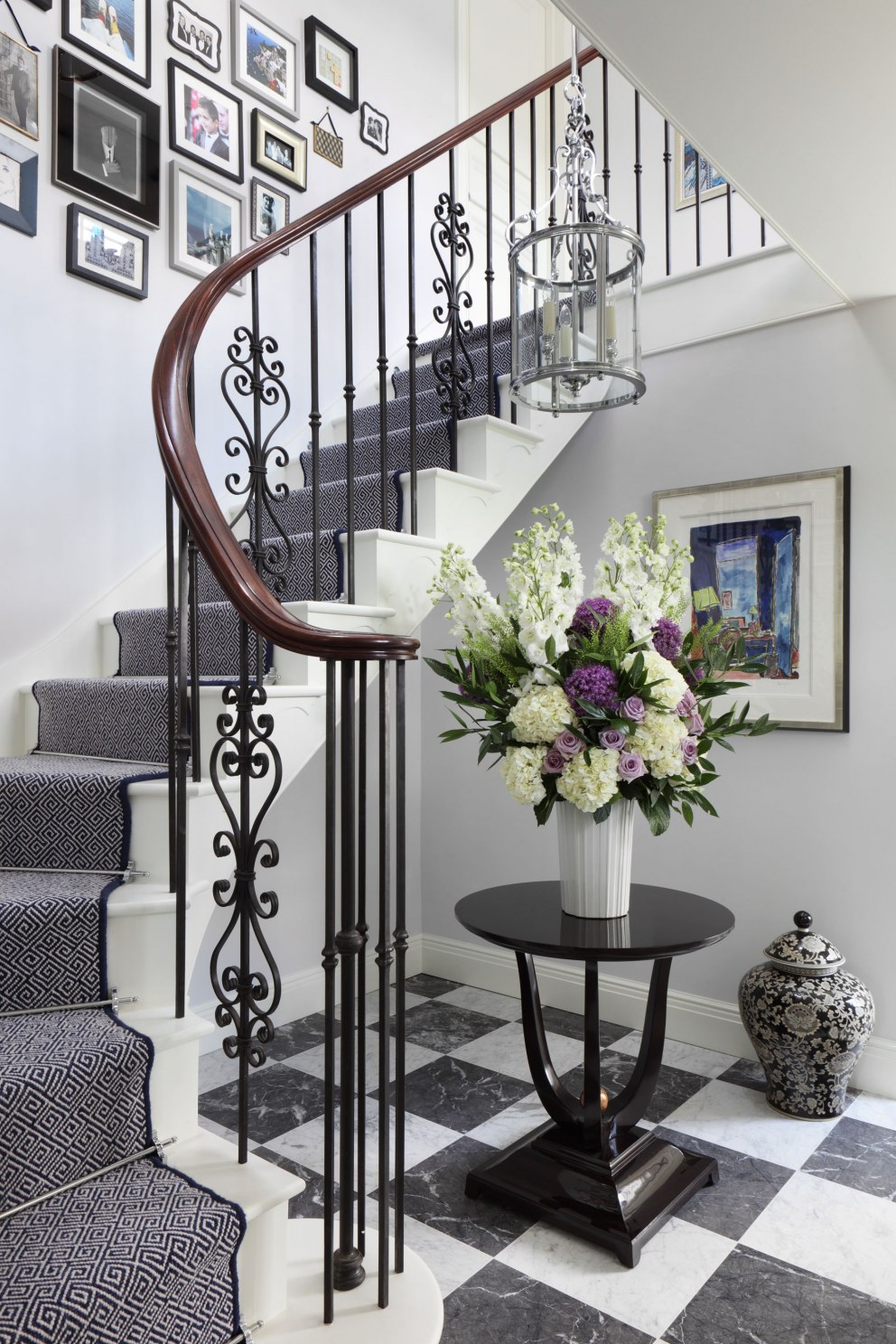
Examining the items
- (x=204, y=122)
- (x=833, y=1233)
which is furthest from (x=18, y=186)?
(x=833, y=1233)

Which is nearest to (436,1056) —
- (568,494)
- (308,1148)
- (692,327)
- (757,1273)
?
(308,1148)

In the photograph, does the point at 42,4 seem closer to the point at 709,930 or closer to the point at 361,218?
the point at 361,218

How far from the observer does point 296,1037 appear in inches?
125

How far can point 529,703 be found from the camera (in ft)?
6.44

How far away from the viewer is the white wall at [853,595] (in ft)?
9.00

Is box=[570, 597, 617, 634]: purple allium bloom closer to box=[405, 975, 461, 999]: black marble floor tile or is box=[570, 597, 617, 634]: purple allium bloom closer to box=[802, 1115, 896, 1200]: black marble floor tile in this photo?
box=[802, 1115, 896, 1200]: black marble floor tile

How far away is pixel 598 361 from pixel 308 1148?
210 centimetres

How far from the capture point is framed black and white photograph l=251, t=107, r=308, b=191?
347 cm

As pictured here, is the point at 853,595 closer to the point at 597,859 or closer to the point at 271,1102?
the point at 597,859

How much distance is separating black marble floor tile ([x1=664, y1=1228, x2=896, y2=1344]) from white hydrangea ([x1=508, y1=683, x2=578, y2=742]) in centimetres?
117

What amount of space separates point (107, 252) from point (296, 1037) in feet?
8.80

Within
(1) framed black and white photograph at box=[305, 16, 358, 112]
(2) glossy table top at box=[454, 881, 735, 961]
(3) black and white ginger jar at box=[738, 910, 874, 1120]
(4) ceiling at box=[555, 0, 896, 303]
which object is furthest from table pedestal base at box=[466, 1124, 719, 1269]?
(1) framed black and white photograph at box=[305, 16, 358, 112]

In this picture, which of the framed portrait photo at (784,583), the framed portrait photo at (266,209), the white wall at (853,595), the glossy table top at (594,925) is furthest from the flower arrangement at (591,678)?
the framed portrait photo at (266,209)

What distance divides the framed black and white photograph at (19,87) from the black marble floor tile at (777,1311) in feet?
11.4
